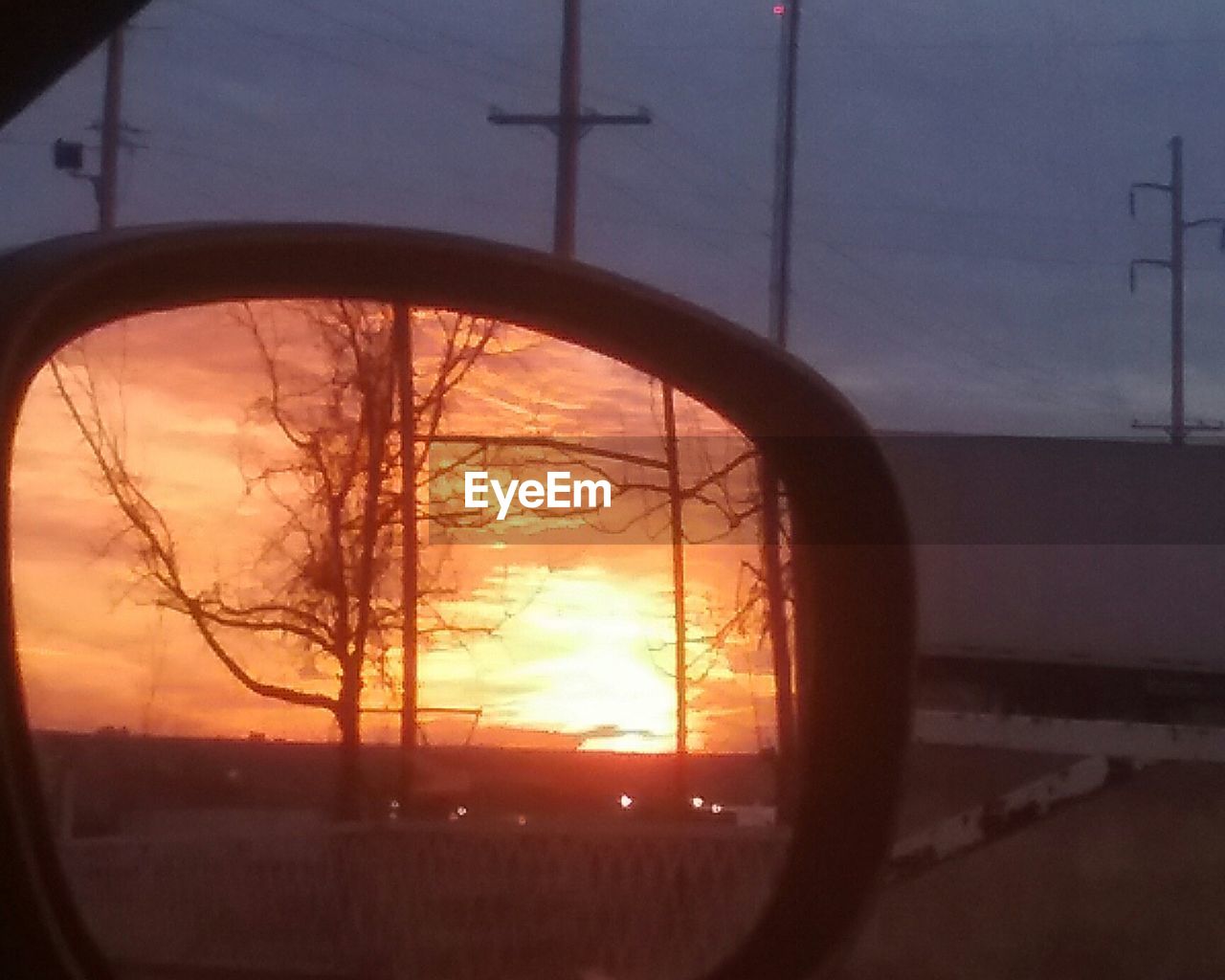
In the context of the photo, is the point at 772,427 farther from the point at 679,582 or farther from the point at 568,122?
the point at 568,122

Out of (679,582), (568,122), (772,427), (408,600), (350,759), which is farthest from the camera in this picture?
(568,122)

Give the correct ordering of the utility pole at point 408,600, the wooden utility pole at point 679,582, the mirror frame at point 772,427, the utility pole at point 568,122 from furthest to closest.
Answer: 1. the utility pole at point 568,122
2. the wooden utility pole at point 679,582
3. the utility pole at point 408,600
4. the mirror frame at point 772,427

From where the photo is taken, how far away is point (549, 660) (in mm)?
3109

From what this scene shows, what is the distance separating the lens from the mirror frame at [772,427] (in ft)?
7.42

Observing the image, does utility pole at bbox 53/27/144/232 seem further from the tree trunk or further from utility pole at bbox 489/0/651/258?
the tree trunk

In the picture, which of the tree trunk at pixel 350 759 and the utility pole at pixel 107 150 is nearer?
the tree trunk at pixel 350 759

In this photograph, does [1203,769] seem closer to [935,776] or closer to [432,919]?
[935,776]

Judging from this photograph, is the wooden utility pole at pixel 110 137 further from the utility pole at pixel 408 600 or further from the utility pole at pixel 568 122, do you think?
the utility pole at pixel 408 600

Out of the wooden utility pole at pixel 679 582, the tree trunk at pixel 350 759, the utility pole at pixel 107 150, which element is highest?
the utility pole at pixel 107 150

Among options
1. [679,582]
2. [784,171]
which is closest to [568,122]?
[784,171]

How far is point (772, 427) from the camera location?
10.1 feet

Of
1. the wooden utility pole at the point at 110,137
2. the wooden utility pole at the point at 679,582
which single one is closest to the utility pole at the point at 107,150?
the wooden utility pole at the point at 110,137

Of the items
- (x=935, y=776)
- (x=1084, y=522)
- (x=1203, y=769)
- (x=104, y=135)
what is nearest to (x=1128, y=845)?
(x=1203, y=769)

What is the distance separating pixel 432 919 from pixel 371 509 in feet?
2.26
